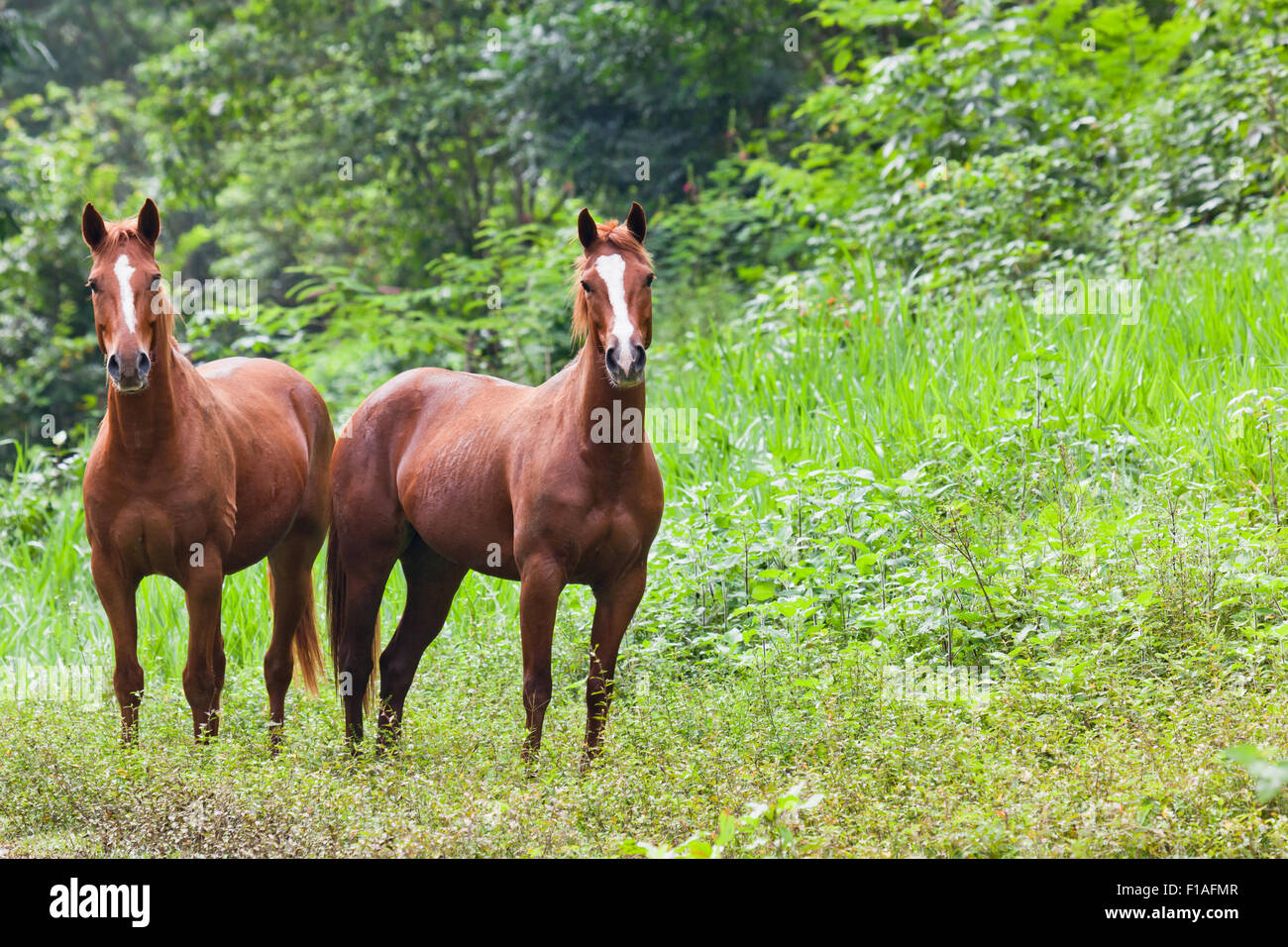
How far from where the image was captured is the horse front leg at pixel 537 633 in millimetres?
4195

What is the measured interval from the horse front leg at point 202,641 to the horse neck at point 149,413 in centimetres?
50

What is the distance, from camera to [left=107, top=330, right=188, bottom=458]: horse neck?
14.8ft

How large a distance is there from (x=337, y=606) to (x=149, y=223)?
1.74 m

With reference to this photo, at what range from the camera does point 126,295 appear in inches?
166

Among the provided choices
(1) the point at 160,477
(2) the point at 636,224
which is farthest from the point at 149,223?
(2) the point at 636,224

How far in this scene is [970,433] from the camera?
6.41 m

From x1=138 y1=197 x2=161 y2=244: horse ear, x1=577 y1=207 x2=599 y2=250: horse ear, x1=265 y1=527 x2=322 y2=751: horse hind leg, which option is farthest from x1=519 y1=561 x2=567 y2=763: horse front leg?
x1=138 y1=197 x2=161 y2=244: horse ear

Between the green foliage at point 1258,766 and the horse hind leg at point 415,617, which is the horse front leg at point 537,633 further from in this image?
the green foliage at point 1258,766
